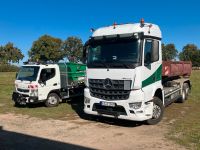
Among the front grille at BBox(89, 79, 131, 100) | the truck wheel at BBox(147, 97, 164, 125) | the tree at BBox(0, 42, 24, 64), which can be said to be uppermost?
the tree at BBox(0, 42, 24, 64)

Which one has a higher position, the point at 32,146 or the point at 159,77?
the point at 159,77

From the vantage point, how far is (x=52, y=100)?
1541 centimetres

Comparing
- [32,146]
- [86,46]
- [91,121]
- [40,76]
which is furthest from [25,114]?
[32,146]

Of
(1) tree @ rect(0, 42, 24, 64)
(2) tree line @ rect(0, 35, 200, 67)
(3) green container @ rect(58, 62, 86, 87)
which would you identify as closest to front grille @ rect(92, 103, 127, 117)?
(3) green container @ rect(58, 62, 86, 87)

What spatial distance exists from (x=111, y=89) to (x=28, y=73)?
5893mm

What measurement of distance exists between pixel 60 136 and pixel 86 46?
11.8 feet

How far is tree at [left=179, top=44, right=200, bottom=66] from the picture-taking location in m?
108

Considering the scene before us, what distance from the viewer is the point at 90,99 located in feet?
36.3

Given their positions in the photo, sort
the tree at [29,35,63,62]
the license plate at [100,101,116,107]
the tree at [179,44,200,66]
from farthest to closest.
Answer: the tree at [179,44,200,66]
the tree at [29,35,63,62]
the license plate at [100,101,116,107]

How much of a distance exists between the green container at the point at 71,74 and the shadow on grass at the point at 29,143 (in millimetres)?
6836

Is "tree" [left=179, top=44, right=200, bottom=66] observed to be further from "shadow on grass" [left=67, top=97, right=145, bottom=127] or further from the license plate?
the license plate

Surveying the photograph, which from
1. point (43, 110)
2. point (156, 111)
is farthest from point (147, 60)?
point (43, 110)

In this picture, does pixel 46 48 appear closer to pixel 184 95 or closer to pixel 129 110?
pixel 184 95

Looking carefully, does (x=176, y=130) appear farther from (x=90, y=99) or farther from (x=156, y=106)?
(x=90, y=99)
